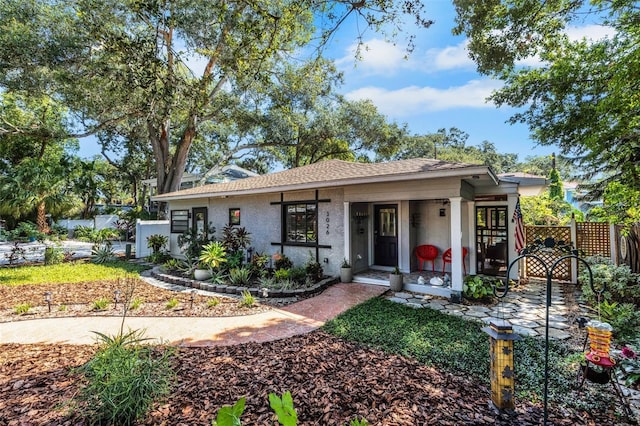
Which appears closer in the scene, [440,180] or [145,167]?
[440,180]

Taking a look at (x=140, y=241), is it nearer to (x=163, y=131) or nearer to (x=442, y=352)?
(x=163, y=131)

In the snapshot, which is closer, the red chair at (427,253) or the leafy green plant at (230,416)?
the leafy green plant at (230,416)

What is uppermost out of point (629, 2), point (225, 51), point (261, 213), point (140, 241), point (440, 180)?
point (225, 51)

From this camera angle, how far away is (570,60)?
694 centimetres

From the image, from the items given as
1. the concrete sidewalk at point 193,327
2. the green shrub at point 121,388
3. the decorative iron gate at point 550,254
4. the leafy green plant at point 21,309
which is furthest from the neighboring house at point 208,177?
the decorative iron gate at point 550,254

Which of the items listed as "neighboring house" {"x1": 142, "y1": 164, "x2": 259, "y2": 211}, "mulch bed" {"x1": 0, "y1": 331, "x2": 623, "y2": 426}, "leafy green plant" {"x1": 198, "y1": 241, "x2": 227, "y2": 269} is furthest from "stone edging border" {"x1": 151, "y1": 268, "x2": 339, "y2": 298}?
"neighboring house" {"x1": 142, "y1": 164, "x2": 259, "y2": 211}

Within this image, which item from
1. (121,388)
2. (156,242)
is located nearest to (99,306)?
(121,388)

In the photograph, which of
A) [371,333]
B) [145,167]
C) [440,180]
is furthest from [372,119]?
[145,167]

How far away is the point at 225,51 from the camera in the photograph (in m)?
8.42

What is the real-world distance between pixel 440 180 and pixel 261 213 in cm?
571

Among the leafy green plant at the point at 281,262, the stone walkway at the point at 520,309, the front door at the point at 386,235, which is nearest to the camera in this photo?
the stone walkway at the point at 520,309

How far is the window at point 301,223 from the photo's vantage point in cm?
862

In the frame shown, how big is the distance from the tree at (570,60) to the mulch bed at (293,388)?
211 inches

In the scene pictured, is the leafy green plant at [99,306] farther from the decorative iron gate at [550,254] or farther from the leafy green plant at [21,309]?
the decorative iron gate at [550,254]
